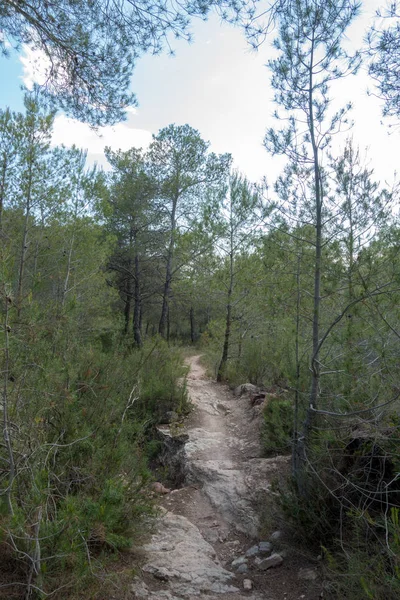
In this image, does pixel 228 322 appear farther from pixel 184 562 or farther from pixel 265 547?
pixel 184 562

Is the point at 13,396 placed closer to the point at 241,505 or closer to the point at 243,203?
the point at 241,505

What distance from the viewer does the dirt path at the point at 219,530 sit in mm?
3205

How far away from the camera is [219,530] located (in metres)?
4.47

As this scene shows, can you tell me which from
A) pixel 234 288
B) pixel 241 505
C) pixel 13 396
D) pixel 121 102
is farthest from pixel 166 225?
pixel 13 396

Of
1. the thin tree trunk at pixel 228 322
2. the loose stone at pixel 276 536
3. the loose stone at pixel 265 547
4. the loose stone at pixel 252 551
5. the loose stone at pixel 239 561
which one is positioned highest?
the thin tree trunk at pixel 228 322

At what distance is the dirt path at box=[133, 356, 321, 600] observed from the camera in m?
3.21

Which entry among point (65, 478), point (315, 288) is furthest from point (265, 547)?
point (315, 288)

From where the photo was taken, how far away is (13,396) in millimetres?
2789

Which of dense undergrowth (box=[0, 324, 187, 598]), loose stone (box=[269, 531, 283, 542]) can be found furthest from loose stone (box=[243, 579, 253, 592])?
dense undergrowth (box=[0, 324, 187, 598])

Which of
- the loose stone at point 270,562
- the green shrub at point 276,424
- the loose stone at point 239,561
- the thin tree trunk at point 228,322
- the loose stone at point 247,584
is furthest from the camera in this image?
the thin tree trunk at point 228,322

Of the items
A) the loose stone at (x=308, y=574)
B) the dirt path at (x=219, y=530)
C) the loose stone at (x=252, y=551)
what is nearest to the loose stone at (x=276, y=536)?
the dirt path at (x=219, y=530)

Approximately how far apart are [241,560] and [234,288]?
28.0 ft

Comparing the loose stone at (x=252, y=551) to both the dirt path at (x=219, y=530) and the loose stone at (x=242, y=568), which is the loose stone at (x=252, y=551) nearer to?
the dirt path at (x=219, y=530)

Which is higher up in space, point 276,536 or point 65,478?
point 65,478
